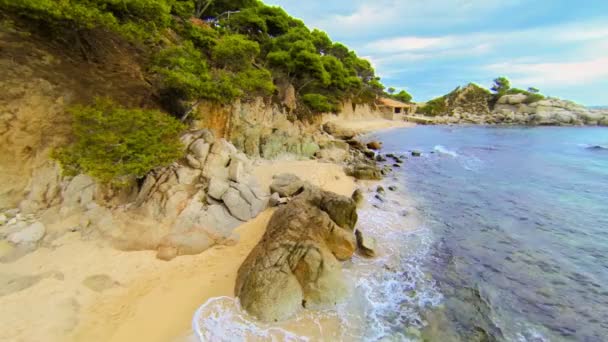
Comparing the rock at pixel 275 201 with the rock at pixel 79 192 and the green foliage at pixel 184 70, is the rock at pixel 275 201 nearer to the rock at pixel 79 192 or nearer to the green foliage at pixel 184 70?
the green foliage at pixel 184 70

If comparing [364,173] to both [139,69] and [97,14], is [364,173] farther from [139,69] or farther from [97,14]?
[97,14]

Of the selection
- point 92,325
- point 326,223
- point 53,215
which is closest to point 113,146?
point 53,215

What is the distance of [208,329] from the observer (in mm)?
4480

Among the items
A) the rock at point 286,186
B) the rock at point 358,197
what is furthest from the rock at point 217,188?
the rock at point 358,197

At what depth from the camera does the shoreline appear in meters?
4.36

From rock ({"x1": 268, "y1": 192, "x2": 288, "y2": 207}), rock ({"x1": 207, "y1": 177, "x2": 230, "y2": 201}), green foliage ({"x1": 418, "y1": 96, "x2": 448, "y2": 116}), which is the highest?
green foliage ({"x1": 418, "y1": 96, "x2": 448, "y2": 116})

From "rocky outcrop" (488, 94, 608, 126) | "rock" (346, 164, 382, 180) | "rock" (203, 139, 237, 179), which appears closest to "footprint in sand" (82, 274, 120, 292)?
"rock" (203, 139, 237, 179)

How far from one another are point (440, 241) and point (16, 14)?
1518 cm

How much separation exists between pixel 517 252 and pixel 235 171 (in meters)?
9.57

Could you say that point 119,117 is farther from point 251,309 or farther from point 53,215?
point 251,309

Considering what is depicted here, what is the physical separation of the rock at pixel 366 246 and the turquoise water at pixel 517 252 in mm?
1466

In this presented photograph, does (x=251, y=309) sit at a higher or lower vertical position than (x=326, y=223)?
lower

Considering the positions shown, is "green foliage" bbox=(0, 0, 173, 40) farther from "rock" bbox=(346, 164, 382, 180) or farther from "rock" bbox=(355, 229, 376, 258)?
"rock" bbox=(346, 164, 382, 180)

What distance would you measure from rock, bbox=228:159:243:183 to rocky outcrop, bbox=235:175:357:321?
7.66ft
